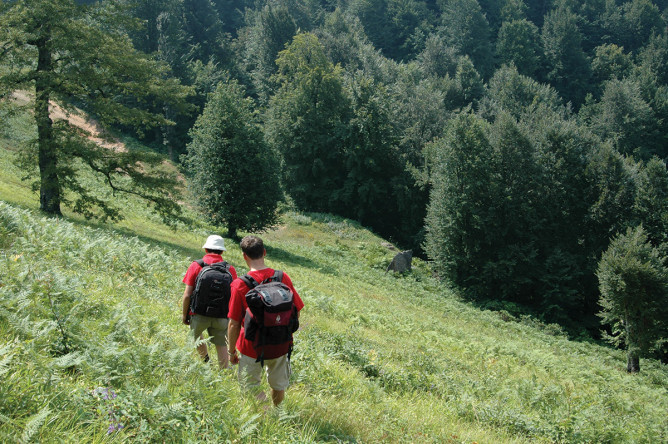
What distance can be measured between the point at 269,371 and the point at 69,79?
17.3 metres

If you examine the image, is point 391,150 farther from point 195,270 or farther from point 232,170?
point 195,270

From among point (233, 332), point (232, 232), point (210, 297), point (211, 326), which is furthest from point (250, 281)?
point (232, 232)

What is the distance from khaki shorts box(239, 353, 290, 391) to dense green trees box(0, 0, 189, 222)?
617 inches

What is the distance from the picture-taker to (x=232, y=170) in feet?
89.4

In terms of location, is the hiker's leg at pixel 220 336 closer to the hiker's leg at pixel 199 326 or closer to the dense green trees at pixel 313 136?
the hiker's leg at pixel 199 326

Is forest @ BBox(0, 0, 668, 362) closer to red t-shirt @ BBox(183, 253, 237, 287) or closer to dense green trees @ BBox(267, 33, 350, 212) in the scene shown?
dense green trees @ BBox(267, 33, 350, 212)

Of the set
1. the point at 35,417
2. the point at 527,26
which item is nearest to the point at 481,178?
the point at 35,417

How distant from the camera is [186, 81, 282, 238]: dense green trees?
27141 millimetres

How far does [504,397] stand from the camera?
903 centimetres

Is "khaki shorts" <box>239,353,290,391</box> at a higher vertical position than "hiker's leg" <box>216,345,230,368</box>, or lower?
higher

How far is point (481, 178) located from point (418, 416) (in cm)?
3004

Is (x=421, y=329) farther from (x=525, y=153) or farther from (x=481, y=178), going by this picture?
(x=525, y=153)

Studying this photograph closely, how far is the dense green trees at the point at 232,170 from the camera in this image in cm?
2714

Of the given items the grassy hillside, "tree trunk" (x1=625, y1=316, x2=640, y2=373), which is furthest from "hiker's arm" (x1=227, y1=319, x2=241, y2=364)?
"tree trunk" (x1=625, y1=316, x2=640, y2=373)
